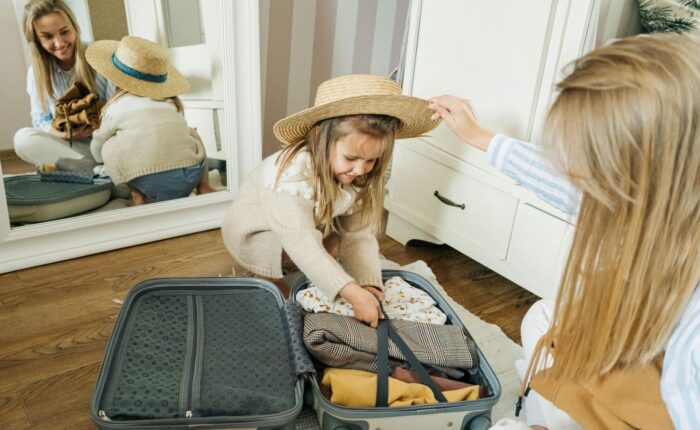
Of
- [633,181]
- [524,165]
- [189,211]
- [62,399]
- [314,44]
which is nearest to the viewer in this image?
[633,181]

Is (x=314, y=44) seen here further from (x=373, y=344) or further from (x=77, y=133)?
(x=373, y=344)

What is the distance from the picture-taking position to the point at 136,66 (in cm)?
146

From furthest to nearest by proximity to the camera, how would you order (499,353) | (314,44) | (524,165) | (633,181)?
1. (314,44)
2. (499,353)
3. (524,165)
4. (633,181)

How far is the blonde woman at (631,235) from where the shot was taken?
0.60 m

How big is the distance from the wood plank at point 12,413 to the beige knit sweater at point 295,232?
56cm

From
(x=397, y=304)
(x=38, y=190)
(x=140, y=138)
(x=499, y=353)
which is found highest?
(x=140, y=138)

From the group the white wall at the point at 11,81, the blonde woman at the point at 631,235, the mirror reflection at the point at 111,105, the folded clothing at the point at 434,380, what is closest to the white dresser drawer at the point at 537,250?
the folded clothing at the point at 434,380

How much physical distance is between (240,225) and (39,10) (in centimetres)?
68

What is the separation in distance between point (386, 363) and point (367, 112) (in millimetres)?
503

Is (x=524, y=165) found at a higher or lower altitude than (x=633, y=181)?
lower

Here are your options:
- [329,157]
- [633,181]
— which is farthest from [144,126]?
[633,181]

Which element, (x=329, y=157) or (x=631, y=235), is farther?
(x=329, y=157)

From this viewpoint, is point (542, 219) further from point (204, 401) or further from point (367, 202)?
point (204, 401)

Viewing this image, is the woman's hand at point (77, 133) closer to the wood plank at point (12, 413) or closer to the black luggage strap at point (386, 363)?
the wood plank at point (12, 413)
